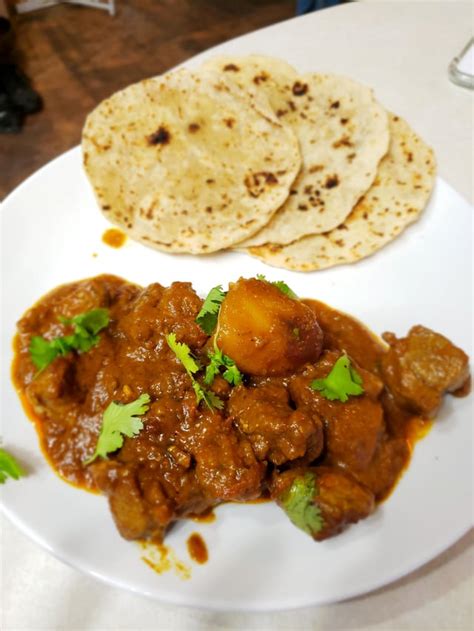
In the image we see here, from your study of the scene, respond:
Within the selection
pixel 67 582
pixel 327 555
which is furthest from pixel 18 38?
pixel 327 555

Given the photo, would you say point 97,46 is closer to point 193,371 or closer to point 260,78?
point 260,78

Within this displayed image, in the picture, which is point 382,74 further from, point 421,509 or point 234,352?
point 421,509

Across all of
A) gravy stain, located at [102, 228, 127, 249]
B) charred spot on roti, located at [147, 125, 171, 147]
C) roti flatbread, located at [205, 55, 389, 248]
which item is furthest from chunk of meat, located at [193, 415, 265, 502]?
charred spot on roti, located at [147, 125, 171, 147]

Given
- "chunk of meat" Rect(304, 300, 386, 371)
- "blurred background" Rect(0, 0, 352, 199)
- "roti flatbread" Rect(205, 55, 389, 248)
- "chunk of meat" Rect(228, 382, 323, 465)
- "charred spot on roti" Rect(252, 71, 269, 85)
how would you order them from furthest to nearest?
"blurred background" Rect(0, 0, 352, 199) < "charred spot on roti" Rect(252, 71, 269, 85) < "roti flatbread" Rect(205, 55, 389, 248) < "chunk of meat" Rect(304, 300, 386, 371) < "chunk of meat" Rect(228, 382, 323, 465)

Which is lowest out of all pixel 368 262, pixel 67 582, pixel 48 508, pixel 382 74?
pixel 67 582

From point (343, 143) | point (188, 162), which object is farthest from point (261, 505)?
point (343, 143)

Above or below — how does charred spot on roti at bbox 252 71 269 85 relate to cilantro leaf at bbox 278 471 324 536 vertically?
above

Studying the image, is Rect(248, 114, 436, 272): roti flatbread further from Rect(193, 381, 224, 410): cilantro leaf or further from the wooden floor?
the wooden floor
